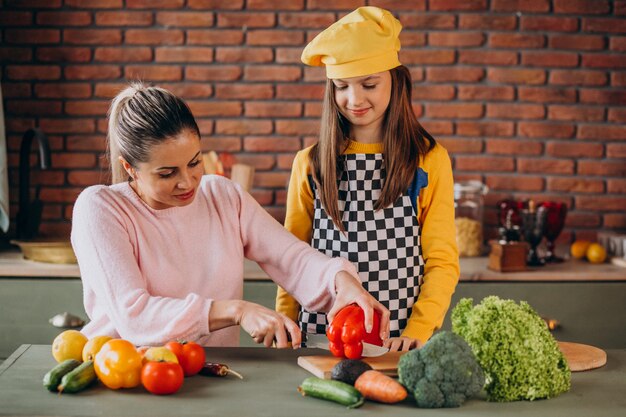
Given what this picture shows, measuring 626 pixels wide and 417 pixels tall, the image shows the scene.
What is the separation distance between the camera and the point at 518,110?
3715 mm

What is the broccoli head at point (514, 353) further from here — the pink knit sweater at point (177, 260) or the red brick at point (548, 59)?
the red brick at point (548, 59)

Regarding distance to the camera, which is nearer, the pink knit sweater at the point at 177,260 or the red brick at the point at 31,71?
the pink knit sweater at the point at 177,260

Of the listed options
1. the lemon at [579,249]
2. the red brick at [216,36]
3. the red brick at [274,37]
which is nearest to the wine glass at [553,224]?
the lemon at [579,249]

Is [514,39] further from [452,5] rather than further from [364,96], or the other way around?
[364,96]

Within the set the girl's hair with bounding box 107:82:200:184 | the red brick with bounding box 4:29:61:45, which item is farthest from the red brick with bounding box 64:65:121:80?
the girl's hair with bounding box 107:82:200:184

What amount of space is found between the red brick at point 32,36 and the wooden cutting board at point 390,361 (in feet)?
8.03

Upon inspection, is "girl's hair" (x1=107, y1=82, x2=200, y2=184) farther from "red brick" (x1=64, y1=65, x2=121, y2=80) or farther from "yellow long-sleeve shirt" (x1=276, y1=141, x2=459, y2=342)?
"red brick" (x1=64, y1=65, x2=121, y2=80)

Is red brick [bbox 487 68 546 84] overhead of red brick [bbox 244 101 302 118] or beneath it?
overhead

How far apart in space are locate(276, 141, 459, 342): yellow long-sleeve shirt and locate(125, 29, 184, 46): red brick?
4.93 feet

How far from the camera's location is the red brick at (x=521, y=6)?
366 cm

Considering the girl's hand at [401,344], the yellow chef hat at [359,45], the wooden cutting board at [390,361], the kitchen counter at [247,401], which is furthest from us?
the yellow chef hat at [359,45]

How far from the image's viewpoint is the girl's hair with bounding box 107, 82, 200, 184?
190 cm

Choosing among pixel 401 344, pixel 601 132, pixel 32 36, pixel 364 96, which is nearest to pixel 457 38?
pixel 601 132

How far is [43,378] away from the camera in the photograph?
1.70 meters
